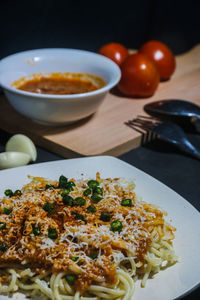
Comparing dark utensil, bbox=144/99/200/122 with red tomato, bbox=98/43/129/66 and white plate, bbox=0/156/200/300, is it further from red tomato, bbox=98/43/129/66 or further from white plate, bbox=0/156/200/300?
white plate, bbox=0/156/200/300

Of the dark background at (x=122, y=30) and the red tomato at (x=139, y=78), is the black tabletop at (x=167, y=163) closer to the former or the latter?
the dark background at (x=122, y=30)

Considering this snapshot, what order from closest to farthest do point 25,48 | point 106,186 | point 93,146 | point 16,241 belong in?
point 16,241, point 106,186, point 93,146, point 25,48

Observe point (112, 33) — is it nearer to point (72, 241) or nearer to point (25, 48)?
point (25, 48)

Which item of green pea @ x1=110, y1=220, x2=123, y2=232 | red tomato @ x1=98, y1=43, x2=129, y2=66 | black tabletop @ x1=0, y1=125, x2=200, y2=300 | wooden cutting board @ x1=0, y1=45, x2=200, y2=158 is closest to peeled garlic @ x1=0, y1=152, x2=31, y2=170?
black tabletop @ x1=0, y1=125, x2=200, y2=300

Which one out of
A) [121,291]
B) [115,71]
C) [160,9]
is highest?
[160,9]

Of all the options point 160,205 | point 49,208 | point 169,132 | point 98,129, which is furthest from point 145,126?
point 49,208

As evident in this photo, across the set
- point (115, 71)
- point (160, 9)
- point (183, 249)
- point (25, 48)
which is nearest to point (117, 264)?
point (183, 249)

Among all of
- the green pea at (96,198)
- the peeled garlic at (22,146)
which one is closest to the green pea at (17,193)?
the green pea at (96,198)
